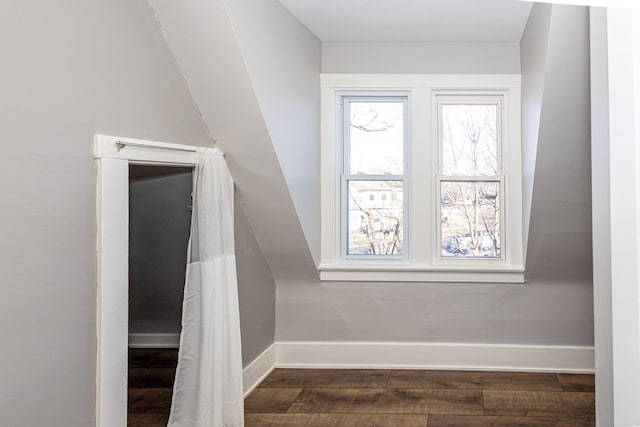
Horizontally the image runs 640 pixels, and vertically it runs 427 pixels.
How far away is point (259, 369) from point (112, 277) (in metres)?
2.06

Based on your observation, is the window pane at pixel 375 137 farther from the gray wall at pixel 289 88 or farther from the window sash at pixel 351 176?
the gray wall at pixel 289 88

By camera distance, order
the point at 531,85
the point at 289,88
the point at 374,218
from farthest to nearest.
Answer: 1. the point at 374,218
2. the point at 531,85
3. the point at 289,88

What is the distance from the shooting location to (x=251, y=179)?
3.83m

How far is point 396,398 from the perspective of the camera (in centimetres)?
398

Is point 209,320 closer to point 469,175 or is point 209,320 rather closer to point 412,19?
point 412,19

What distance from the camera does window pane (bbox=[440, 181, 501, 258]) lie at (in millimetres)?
4668

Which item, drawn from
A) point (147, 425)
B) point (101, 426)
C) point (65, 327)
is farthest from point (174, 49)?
point (147, 425)

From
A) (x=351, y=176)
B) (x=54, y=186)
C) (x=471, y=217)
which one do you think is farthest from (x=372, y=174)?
(x=54, y=186)

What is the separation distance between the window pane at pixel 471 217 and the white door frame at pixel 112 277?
103 inches

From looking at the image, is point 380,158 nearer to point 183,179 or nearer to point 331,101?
point 331,101

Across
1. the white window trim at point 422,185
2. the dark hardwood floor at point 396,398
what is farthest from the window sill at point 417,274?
the dark hardwood floor at point 396,398

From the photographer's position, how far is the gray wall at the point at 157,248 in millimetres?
4695

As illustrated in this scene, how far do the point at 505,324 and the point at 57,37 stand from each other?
139 inches

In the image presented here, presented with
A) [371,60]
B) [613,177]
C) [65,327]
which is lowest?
[65,327]
